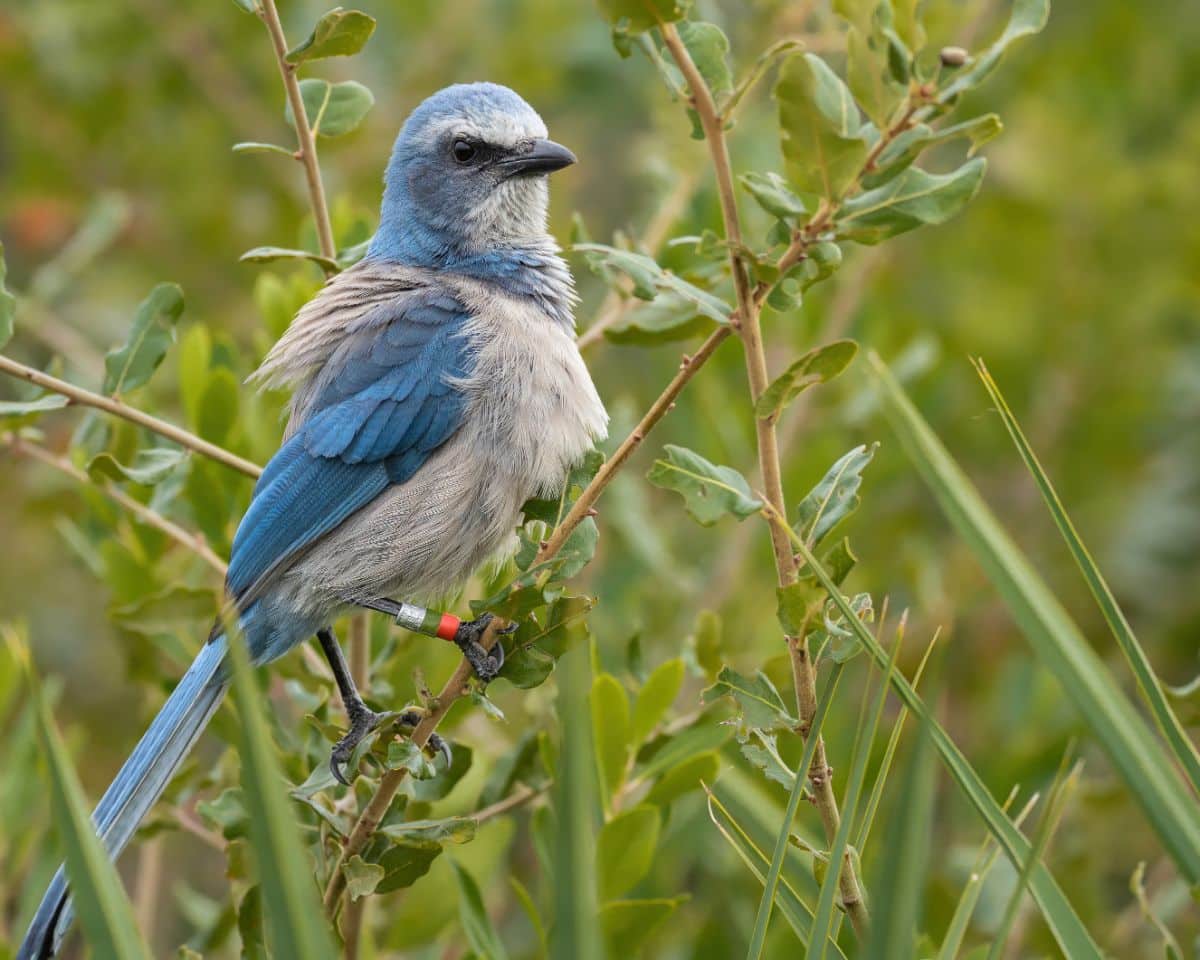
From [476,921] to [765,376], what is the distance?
4.31 ft

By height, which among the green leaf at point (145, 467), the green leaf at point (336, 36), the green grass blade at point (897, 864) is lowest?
the green leaf at point (145, 467)

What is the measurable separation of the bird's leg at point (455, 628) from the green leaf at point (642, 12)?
1071mm

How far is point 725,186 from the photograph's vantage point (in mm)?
2246

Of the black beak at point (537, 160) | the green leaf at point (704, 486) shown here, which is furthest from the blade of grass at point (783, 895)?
the black beak at point (537, 160)

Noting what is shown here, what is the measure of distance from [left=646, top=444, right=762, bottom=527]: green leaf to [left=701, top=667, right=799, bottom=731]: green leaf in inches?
10.2

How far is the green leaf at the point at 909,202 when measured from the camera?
7.53ft

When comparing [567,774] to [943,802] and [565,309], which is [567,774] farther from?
[943,802]

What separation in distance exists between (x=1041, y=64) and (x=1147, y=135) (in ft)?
1.57

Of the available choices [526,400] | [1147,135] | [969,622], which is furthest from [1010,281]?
[526,400]

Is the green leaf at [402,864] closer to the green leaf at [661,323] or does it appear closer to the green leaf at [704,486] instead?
the green leaf at [704,486]

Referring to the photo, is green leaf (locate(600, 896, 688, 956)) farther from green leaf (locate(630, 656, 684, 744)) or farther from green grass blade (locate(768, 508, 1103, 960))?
green grass blade (locate(768, 508, 1103, 960))

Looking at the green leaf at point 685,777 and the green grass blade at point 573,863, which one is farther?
the green leaf at point 685,777

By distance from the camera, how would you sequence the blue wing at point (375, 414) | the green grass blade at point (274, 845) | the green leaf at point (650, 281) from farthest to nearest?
the blue wing at point (375, 414), the green leaf at point (650, 281), the green grass blade at point (274, 845)

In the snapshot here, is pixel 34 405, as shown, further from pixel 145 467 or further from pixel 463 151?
pixel 463 151
